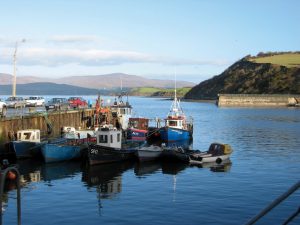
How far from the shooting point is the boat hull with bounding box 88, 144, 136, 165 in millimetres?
43531

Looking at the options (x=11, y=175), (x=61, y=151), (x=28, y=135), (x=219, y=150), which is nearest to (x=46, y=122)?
(x=28, y=135)

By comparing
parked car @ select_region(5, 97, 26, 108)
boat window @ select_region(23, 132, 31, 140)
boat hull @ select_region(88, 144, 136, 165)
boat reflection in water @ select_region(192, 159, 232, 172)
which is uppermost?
parked car @ select_region(5, 97, 26, 108)

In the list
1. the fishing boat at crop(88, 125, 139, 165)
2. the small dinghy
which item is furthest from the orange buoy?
the small dinghy

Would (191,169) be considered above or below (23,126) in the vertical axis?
below

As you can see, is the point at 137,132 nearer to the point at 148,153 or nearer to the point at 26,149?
the point at 148,153

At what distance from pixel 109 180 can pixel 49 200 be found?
322 inches

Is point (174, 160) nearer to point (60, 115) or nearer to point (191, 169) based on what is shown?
point (191, 169)

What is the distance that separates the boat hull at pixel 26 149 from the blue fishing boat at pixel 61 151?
66.6 inches

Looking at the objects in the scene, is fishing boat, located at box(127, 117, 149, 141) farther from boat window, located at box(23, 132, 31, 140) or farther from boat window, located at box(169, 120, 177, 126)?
boat window, located at box(23, 132, 31, 140)

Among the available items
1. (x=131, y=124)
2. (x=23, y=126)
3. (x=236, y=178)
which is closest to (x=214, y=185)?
(x=236, y=178)

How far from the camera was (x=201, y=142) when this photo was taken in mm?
69750

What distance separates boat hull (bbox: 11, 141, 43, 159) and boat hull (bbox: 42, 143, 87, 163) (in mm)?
1695

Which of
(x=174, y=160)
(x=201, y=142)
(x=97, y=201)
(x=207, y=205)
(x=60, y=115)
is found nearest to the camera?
(x=207, y=205)

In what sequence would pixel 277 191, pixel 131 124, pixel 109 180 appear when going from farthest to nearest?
pixel 131 124, pixel 109 180, pixel 277 191
